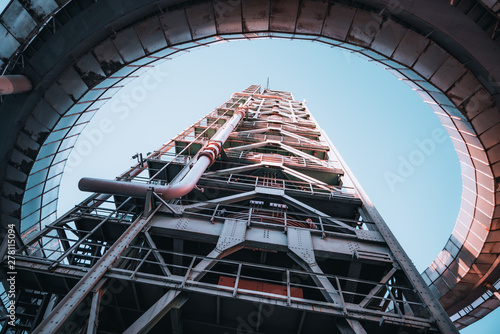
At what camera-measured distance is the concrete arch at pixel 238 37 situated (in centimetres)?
863

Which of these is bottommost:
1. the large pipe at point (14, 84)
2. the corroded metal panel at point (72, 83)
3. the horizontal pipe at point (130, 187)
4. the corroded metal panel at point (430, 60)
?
the horizontal pipe at point (130, 187)

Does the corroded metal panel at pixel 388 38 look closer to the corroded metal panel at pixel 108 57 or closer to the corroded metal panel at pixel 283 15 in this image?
the corroded metal panel at pixel 283 15

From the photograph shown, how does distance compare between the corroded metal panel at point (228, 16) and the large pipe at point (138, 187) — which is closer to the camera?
the large pipe at point (138, 187)

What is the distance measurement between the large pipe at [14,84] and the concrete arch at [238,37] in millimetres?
315

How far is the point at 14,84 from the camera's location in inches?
355

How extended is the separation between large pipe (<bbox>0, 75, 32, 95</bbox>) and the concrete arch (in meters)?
0.32

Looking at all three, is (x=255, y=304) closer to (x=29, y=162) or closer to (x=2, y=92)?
(x=2, y=92)

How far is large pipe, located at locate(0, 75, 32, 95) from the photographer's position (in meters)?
8.52

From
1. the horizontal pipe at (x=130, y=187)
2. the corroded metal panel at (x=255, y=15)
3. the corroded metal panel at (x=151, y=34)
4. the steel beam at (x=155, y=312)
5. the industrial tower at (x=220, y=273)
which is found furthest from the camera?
the corroded metal panel at (x=151, y=34)

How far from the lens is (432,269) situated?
1465 centimetres

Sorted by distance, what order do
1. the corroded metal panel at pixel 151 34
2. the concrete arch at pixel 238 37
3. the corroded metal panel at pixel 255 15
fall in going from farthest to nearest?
the corroded metal panel at pixel 151 34 < the corroded metal panel at pixel 255 15 < the concrete arch at pixel 238 37

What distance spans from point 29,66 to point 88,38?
271 centimetres

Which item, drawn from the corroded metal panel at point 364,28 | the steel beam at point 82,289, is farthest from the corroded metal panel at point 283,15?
the steel beam at point 82,289

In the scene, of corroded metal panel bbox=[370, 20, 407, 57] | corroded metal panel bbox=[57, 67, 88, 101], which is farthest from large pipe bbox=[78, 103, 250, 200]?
corroded metal panel bbox=[370, 20, 407, 57]
